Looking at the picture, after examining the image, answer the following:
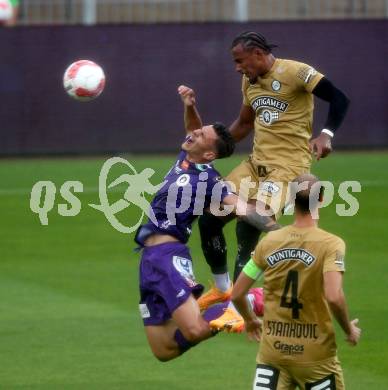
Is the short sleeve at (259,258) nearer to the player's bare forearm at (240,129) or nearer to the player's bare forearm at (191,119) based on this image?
the player's bare forearm at (191,119)

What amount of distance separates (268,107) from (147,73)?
15879 millimetres

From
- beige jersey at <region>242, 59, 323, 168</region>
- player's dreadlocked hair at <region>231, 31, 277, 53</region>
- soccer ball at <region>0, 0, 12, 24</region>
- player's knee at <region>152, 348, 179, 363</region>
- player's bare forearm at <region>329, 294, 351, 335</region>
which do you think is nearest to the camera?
player's bare forearm at <region>329, 294, 351, 335</region>

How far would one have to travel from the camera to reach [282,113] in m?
11.4

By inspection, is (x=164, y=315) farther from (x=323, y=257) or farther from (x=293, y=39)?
(x=293, y=39)

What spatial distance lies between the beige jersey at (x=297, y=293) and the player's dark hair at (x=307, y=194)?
0.15 meters

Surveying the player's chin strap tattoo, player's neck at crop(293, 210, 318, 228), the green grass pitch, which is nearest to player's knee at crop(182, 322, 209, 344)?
the green grass pitch

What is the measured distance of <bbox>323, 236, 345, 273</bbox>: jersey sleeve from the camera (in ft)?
26.1

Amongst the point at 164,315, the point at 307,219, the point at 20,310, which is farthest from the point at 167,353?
the point at 20,310

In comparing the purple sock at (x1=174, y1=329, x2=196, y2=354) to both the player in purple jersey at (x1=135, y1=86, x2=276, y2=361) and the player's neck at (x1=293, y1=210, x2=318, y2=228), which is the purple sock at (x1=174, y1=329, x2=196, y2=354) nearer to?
the player in purple jersey at (x1=135, y1=86, x2=276, y2=361)

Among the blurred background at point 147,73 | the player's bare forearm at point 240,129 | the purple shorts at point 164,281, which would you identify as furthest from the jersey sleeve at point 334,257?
the blurred background at point 147,73

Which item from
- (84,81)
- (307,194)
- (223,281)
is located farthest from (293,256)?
(84,81)

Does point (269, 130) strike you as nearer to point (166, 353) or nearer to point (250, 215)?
point (250, 215)

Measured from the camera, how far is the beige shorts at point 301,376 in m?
A: 8.17

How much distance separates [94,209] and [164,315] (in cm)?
1085
